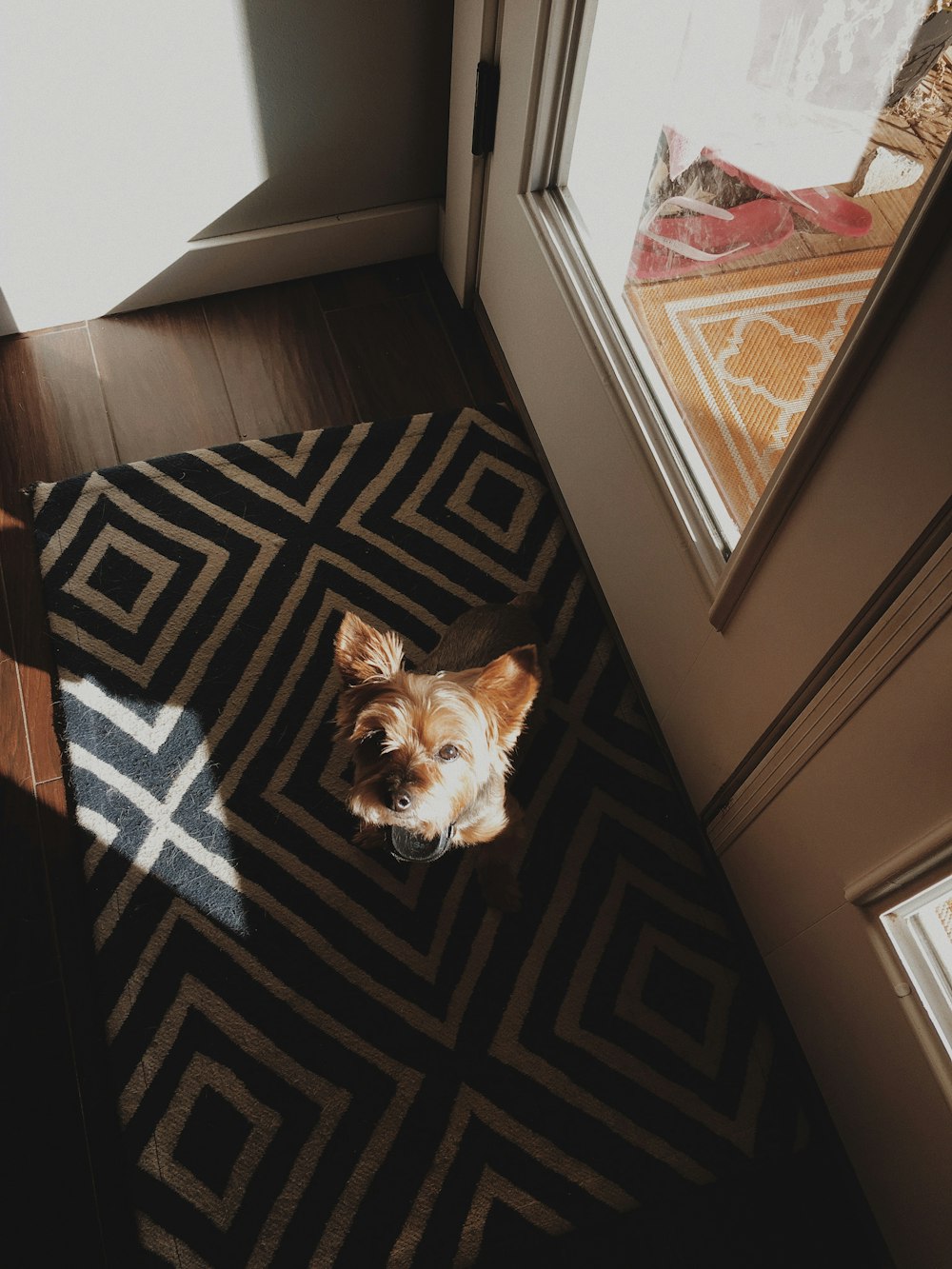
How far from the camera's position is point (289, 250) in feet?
6.63

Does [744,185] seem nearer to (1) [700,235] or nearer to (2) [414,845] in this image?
(1) [700,235]

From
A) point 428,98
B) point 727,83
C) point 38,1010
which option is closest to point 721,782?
point 727,83

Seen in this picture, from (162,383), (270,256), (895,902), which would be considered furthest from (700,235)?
(162,383)

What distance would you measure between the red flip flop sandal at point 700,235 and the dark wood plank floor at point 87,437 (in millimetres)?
561

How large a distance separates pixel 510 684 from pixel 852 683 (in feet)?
1.34

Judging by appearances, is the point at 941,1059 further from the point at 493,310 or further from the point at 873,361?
the point at 493,310

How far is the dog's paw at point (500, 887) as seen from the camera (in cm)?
147

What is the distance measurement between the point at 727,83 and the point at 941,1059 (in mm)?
1232

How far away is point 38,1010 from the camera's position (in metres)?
1.41

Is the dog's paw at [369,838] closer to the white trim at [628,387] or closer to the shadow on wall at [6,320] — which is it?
the white trim at [628,387]

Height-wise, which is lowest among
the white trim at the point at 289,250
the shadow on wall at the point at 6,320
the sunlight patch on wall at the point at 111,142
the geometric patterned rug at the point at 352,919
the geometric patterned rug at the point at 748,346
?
the geometric patterned rug at the point at 352,919

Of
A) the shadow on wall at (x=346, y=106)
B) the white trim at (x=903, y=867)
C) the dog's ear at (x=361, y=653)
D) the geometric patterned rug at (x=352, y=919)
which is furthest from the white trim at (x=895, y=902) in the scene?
the shadow on wall at (x=346, y=106)

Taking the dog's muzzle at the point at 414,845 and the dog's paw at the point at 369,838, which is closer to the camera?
the dog's muzzle at the point at 414,845

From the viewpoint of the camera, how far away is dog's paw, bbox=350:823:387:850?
1518 mm
